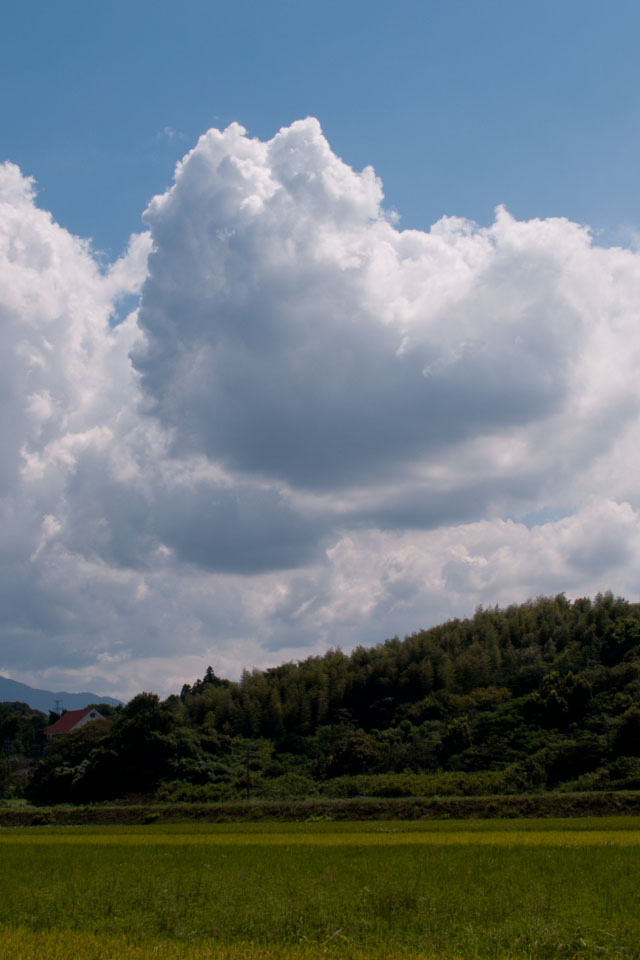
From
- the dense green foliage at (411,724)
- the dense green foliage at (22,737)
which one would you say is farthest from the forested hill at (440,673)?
the dense green foliage at (22,737)

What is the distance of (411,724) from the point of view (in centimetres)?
7756

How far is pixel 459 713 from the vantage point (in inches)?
3012

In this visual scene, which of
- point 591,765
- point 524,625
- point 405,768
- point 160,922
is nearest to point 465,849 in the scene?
point 160,922

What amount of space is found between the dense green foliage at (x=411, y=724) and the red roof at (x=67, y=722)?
53.6 meters

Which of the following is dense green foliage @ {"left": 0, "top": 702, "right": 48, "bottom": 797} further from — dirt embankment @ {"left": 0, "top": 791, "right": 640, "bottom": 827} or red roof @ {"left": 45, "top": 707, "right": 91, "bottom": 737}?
dirt embankment @ {"left": 0, "top": 791, "right": 640, "bottom": 827}

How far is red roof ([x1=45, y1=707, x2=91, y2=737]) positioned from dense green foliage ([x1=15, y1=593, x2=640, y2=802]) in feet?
176

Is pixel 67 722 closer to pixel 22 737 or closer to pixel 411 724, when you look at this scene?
pixel 22 737

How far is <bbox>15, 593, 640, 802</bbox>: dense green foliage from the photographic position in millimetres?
57812

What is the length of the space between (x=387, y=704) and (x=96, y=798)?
3154 cm

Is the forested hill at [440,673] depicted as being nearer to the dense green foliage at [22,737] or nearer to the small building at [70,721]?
the dense green foliage at [22,737]

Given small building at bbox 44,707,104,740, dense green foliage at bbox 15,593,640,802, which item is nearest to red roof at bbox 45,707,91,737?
small building at bbox 44,707,104,740

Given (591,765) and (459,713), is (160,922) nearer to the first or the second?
(591,765)

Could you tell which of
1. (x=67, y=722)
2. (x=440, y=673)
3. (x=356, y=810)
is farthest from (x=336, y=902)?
(x=67, y=722)

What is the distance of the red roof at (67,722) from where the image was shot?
449 feet
